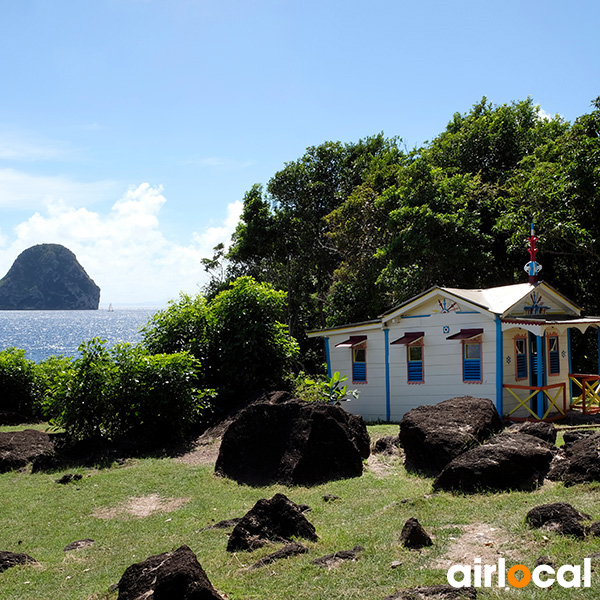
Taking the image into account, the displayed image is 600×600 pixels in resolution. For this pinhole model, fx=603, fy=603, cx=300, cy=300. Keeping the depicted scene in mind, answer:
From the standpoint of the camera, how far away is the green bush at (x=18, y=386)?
2166cm

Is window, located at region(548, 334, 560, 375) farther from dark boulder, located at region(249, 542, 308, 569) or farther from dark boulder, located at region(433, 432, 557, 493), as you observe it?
dark boulder, located at region(249, 542, 308, 569)

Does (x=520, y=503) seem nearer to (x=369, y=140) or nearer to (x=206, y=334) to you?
(x=206, y=334)

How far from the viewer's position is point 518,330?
1714 cm

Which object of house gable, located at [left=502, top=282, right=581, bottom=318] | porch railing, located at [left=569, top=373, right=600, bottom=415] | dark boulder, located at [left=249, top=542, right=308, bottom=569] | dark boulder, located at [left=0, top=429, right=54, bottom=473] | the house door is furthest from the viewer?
porch railing, located at [left=569, top=373, right=600, bottom=415]

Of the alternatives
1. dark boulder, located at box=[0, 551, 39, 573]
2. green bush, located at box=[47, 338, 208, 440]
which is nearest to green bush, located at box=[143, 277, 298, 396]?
green bush, located at box=[47, 338, 208, 440]

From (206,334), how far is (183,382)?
3.14 m

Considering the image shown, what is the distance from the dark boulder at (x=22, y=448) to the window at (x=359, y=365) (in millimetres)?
9704

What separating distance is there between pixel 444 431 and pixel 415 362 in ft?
25.8

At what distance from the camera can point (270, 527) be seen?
24.7 feet

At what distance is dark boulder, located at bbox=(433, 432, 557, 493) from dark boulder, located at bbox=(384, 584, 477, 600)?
3.74 metres

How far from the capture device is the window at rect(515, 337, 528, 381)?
56.5 ft

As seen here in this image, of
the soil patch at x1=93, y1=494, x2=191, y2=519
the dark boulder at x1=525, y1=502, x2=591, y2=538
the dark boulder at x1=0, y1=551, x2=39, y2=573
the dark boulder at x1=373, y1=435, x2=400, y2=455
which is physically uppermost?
the dark boulder at x1=525, y1=502, x2=591, y2=538

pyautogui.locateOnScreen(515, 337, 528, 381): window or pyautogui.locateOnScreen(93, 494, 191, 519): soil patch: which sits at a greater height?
pyautogui.locateOnScreen(515, 337, 528, 381): window

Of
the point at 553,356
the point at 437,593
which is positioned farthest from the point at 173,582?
the point at 553,356
